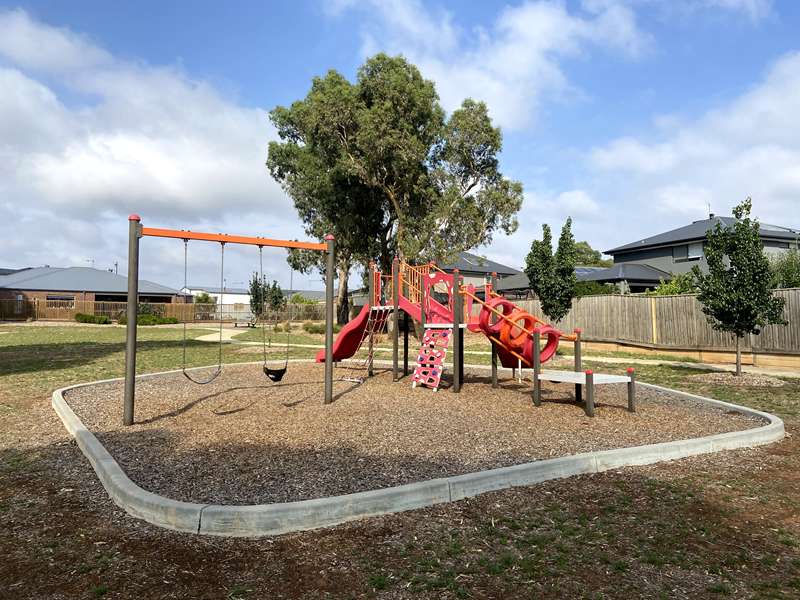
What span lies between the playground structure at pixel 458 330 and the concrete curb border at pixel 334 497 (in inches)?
88.9

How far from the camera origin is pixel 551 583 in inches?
126

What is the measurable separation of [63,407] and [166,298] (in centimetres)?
5883

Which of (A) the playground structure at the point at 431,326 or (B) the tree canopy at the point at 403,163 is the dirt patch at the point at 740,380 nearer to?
(A) the playground structure at the point at 431,326

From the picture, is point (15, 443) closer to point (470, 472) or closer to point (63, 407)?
point (63, 407)

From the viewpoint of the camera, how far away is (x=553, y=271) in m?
17.9

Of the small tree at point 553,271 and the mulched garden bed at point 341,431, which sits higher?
the small tree at point 553,271

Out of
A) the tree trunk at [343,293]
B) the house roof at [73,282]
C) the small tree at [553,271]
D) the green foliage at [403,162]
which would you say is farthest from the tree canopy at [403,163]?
the house roof at [73,282]

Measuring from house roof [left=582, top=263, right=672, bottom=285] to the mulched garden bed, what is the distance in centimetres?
2353

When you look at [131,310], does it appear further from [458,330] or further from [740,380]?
[740,380]

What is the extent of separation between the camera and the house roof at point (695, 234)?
32.9 meters

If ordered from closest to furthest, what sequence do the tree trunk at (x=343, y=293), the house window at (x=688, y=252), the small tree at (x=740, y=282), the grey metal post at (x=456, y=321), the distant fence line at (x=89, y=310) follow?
the grey metal post at (x=456, y=321) < the small tree at (x=740, y=282) < the house window at (x=688, y=252) < the tree trunk at (x=343, y=293) < the distant fence line at (x=89, y=310)

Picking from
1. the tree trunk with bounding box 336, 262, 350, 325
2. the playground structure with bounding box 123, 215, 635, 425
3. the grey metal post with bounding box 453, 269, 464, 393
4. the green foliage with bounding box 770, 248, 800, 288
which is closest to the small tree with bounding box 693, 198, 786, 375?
the playground structure with bounding box 123, 215, 635, 425

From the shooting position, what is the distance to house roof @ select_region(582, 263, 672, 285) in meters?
32.1

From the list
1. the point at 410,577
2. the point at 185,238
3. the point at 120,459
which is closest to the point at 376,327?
the point at 185,238
